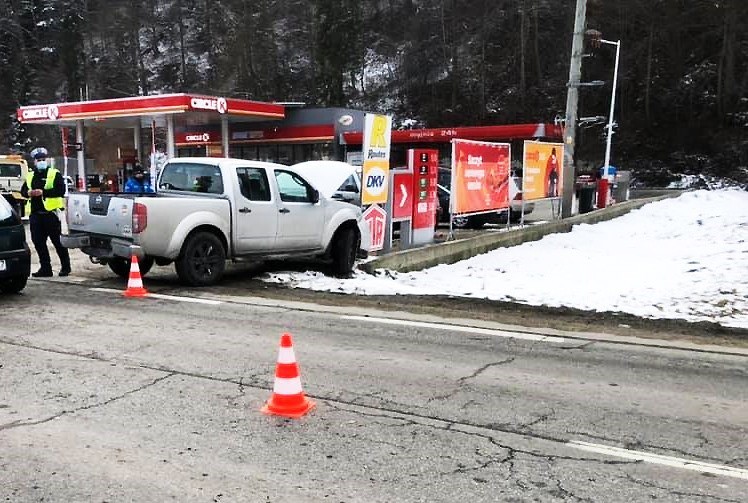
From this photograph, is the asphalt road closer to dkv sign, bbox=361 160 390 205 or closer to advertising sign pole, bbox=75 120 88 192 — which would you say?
dkv sign, bbox=361 160 390 205

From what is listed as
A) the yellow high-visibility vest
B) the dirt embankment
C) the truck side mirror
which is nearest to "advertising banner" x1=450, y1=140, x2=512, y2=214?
the truck side mirror

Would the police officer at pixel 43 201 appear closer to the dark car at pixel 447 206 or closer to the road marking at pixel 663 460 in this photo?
the road marking at pixel 663 460

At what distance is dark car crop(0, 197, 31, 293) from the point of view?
879 cm

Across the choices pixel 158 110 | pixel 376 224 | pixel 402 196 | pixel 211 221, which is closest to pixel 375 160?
pixel 376 224

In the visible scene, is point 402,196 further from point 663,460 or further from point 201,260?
point 663,460

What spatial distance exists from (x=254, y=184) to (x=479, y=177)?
6402mm

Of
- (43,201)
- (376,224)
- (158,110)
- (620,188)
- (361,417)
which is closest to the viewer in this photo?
(361,417)

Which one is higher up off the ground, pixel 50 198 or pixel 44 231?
pixel 50 198

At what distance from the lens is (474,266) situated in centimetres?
1336

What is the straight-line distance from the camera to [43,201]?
10.4m

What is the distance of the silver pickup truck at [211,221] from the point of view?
31.3 ft

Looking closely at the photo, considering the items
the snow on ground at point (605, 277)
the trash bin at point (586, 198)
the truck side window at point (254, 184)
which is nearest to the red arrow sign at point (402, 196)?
the snow on ground at point (605, 277)

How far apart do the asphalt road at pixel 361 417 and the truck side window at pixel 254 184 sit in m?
3.11

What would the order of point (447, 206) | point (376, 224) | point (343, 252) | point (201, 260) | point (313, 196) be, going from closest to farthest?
point (201, 260) < point (313, 196) < point (343, 252) < point (376, 224) < point (447, 206)
